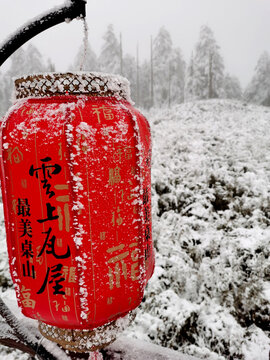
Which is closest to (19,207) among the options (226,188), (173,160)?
→ (226,188)

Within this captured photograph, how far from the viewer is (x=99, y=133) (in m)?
0.97

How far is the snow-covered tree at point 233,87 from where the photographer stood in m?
33.4

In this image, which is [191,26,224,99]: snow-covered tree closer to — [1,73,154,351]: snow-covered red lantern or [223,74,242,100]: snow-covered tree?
[223,74,242,100]: snow-covered tree

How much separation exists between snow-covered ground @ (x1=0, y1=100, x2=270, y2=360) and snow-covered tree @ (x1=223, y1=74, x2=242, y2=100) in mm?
30349

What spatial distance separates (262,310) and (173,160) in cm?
373

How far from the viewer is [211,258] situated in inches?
148

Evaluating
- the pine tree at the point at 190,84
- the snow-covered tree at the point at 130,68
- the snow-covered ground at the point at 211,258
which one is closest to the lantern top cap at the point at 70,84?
the snow-covered ground at the point at 211,258

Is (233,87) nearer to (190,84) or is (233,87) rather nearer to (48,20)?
(190,84)

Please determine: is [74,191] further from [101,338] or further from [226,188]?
[226,188]

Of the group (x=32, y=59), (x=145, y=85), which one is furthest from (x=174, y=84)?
(x=32, y=59)

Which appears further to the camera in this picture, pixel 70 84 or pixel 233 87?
pixel 233 87

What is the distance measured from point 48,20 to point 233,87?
3856cm

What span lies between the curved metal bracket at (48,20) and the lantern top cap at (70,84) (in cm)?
14

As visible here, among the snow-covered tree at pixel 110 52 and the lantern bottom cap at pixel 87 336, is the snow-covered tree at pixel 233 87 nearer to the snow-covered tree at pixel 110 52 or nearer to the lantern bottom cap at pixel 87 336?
the snow-covered tree at pixel 110 52
